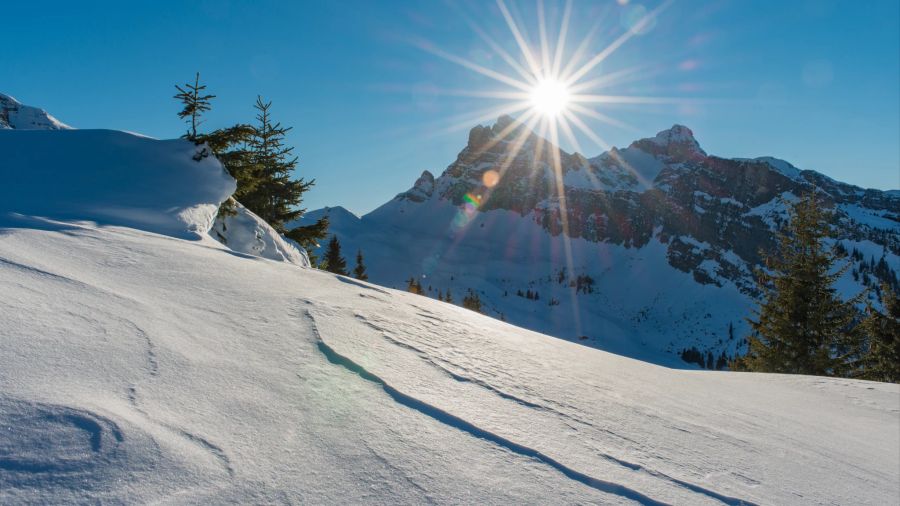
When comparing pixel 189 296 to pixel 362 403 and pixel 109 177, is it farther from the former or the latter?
pixel 109 177

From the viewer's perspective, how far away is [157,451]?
5.27 ft

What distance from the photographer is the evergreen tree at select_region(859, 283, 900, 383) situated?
18484 millimetres

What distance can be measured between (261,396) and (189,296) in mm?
1903

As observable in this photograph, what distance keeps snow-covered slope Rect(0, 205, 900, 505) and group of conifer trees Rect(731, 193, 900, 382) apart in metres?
14.0

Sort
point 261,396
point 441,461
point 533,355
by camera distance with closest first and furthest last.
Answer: point 441,461 < point 261,396 < point 533,355

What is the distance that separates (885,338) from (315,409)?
2794cm

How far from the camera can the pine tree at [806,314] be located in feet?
51.4

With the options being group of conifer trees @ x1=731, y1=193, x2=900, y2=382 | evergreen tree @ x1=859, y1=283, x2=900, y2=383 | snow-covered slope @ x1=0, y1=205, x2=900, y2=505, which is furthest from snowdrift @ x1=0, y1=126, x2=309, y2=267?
→ evergreen tree @ x1=859, y1=283, x2=900, y2=383

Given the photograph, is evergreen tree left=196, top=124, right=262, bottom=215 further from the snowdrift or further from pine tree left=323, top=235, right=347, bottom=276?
pine tree left=323, top=235, right=347, bottom=276

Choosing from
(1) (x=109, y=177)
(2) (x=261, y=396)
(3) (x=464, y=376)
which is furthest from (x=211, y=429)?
(1) (x=109, y=177)

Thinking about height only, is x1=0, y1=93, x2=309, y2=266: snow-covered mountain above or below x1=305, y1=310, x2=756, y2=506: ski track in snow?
above

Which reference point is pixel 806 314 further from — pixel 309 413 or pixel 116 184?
pixel 116 184

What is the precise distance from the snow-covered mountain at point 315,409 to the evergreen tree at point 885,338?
18.5 metres

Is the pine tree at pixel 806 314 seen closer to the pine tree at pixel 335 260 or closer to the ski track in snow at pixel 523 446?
the ski track in snow at pixel 523 446
